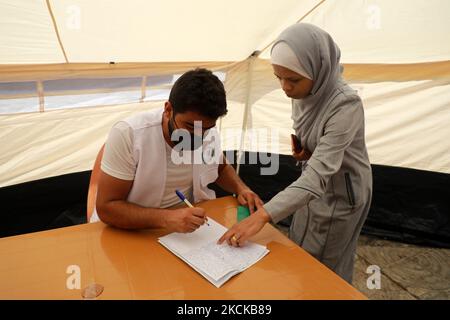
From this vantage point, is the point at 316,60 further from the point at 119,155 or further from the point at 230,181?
the point at 119,155

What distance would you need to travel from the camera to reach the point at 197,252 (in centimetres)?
108

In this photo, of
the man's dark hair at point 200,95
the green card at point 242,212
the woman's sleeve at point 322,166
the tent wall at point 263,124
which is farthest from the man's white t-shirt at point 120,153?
the tent wall at point 263,124

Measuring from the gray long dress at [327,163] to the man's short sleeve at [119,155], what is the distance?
51cm

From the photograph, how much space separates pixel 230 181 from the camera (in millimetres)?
1550

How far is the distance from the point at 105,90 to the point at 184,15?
823 mm

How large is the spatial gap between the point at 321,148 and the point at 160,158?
0.59 metres

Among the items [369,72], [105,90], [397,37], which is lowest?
→ [105,90]

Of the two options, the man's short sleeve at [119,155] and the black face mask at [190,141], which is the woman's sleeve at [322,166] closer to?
the black face mask at [190,141]

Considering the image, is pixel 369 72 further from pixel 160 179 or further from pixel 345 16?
pixel 160 179

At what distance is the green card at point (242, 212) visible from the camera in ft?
4.27

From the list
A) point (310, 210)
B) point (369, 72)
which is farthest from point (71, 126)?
point (369, 72)

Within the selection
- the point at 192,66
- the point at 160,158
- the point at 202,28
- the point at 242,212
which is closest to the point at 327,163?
the point at 242,212

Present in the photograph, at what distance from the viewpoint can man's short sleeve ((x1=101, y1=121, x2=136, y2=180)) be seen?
3.87 ft

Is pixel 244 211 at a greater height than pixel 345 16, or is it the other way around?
pixel 345 16
